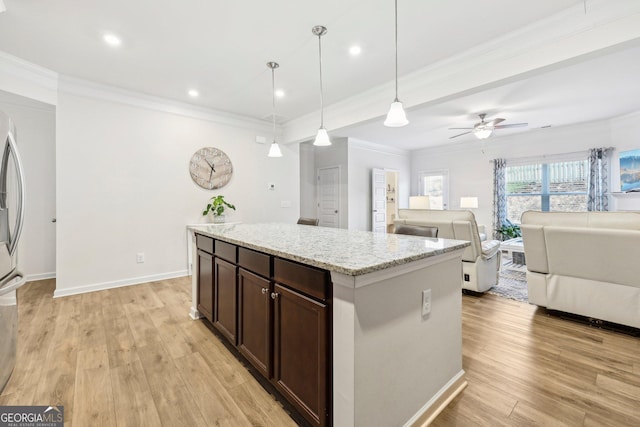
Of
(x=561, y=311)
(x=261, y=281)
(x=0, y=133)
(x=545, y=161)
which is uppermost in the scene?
(x=545, y=161)

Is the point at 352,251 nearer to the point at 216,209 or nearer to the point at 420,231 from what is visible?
the point at 420,231

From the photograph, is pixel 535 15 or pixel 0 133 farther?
pixel 535 15

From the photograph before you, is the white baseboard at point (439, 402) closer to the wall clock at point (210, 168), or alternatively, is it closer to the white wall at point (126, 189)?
the white wall at point (126, 189)

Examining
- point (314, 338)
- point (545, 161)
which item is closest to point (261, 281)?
point (314, 338)

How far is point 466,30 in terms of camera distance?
8.29 feet

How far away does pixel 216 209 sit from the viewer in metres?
4.46

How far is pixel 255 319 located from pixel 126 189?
326cm

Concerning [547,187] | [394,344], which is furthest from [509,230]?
[394,344]

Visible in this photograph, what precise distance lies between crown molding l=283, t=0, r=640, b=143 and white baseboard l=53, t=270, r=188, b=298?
3748 mm

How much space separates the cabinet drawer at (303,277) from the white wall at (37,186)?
4582 mm

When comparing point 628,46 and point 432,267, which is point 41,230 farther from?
point 628,46

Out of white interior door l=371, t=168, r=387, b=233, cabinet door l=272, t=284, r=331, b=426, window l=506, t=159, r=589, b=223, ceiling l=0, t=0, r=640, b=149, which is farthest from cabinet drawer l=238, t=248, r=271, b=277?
window l=506, t=159, r=589, b=223

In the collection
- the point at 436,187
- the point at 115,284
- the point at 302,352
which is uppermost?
the point at 436,187

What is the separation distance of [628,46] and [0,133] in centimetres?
432
